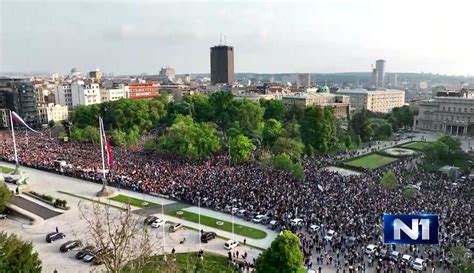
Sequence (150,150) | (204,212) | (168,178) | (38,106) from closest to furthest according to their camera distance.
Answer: (204,212) < (168,178) < (150,150) < (38,106)

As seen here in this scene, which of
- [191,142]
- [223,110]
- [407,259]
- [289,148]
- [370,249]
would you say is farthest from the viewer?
[223,110]

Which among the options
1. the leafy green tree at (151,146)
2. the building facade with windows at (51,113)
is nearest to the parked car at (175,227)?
the leafy green tree at (151,146)

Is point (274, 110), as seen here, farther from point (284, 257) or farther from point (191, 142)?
point (284, 257)

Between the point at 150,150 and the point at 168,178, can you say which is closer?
the point at 168,178

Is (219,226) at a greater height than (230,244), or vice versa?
(230,244)

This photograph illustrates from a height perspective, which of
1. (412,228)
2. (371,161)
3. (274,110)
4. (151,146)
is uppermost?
(412,228)

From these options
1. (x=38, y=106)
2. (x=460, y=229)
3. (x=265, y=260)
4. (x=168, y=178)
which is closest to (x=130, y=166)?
(x=168, y=178)

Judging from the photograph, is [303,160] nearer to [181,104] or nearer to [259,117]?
[259,117]

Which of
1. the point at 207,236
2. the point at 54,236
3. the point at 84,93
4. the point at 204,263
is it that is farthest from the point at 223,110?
the point at 204,263

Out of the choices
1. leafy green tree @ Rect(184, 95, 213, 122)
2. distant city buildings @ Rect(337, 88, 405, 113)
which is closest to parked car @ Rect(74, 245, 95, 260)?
leafy green tree @ Rect(184, 95, 213, 122)
